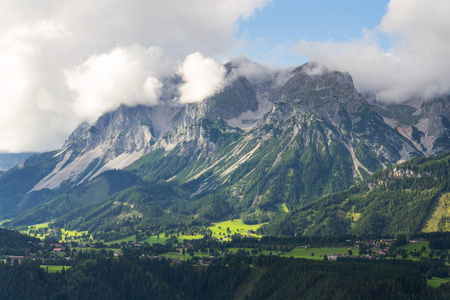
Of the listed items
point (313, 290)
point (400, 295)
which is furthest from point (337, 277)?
point (400, 295)

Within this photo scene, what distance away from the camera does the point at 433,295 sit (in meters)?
178

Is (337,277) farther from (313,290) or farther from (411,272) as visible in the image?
(411,272)

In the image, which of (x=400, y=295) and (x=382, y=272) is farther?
(x=382, y=272)

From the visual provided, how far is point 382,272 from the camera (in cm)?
19600

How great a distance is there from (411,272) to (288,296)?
5043 centimetres

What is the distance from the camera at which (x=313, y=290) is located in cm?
19425

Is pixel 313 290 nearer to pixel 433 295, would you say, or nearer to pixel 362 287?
pixel 362 287

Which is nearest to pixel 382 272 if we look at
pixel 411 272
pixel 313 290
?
pixel 411 272

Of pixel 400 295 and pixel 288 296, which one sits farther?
pixel 288 296

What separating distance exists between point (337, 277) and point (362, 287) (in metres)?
13.4

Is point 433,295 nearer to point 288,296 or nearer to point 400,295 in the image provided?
point 400,295

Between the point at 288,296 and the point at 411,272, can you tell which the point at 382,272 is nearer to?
the point at 411,272

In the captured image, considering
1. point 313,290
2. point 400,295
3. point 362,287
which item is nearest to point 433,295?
point 400,295

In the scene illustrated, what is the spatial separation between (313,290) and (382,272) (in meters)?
28.6
